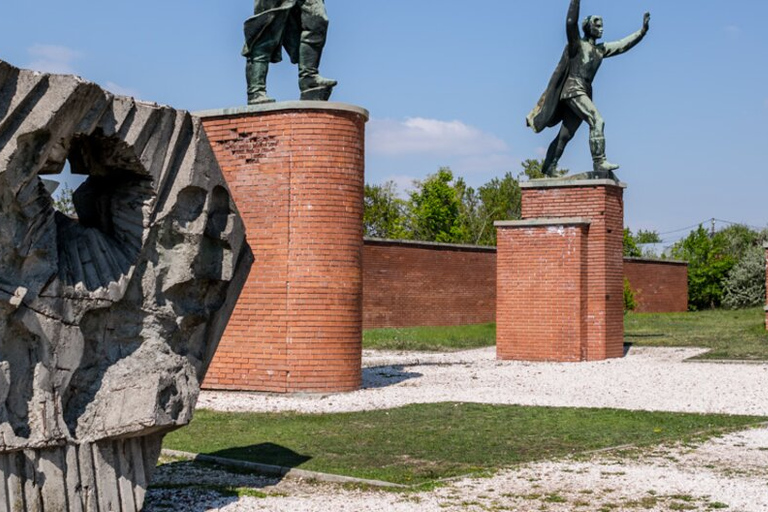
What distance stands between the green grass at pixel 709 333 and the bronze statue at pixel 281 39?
872 cm

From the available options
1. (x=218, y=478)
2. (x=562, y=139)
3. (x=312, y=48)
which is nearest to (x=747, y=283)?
(x=562, y=139)

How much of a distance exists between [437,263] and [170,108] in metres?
22.2

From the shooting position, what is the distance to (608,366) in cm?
1747

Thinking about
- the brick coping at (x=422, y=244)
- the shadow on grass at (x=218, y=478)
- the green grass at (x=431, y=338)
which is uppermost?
the brick coping at (x=422, y=244)

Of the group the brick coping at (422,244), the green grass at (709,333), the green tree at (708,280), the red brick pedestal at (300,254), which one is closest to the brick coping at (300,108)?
the red brick pedestal at (300,254)

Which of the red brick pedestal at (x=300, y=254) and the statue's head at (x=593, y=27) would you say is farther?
the statue's head at (x=593, y=27)

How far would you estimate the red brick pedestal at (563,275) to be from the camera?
18.9m

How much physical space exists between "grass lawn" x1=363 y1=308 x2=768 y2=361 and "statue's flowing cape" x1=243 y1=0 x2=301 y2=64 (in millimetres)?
9129

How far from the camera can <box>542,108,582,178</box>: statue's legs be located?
2005 cm

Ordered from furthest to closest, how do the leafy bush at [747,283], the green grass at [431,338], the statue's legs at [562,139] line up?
the leafy bush at [747,283] < the green grass at [431,338] < the statue's legs at [562,139]

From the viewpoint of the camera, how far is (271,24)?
1378cm

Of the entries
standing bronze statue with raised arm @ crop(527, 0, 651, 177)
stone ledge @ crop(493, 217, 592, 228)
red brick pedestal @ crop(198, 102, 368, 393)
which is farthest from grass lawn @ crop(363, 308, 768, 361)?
red brick pedestal @ crop(198, 102, 368, 393)

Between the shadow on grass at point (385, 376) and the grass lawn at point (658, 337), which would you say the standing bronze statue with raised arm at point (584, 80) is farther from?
the shadow on grass at point (385, 376)

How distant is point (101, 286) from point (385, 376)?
9.70 m
